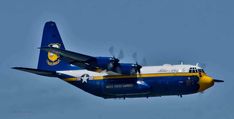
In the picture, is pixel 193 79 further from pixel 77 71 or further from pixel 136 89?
pixel 77 71

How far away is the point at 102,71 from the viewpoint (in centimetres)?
5844

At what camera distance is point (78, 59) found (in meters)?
57.5

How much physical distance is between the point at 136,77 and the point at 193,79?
15.5ft

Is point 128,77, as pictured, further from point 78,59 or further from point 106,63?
point 78,59

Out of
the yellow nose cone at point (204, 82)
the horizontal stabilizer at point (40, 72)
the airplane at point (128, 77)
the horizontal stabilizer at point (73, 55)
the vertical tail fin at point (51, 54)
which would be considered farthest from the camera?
the vertical tail fin at point (51, 54)

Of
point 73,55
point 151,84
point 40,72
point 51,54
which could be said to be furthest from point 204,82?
point 51,54

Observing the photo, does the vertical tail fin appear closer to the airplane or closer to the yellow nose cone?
the airplane

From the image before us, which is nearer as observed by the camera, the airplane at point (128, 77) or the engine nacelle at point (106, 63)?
the engine nacelle at point (106, 63)

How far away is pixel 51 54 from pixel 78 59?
6.56 m

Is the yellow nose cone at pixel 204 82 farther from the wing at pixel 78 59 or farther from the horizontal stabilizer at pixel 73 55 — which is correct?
the horizontal stabilizer at pixel 73 55

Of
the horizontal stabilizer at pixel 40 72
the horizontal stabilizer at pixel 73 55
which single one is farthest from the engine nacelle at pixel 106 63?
the horizontal stabilizer at pixel 40 72

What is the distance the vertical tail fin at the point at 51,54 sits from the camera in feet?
204

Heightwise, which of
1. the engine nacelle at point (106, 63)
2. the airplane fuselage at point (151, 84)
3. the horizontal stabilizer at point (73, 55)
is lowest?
the airplane fuselage at point (151, 84)

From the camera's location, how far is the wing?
56.3m
